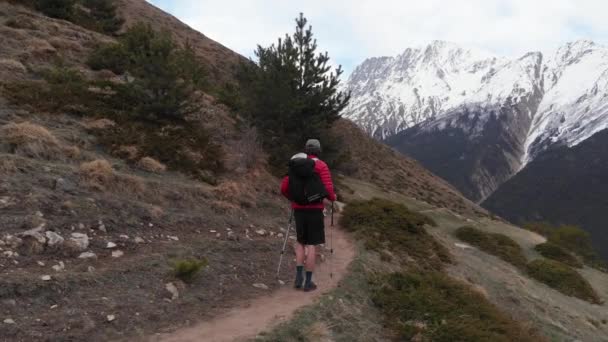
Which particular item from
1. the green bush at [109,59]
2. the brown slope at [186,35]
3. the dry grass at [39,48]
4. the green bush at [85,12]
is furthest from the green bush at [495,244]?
the brown slope at [186,35]

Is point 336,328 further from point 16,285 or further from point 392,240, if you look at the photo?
point 392,240

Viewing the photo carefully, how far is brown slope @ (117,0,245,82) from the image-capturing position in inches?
1630

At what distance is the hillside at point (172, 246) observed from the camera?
6555 mm

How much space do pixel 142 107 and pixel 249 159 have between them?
4.33 m

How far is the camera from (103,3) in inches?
1204

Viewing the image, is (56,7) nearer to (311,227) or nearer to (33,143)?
(33,143)

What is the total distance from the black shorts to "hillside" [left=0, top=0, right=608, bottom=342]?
109cm

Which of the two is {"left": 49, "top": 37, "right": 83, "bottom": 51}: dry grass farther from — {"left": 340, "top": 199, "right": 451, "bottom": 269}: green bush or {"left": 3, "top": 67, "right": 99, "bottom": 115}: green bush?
{"left": 340, "top": 199, "right": 451, "bottom": 269}: green bush

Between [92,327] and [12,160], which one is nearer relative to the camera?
[92,327]

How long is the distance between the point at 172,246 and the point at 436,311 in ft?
18.3

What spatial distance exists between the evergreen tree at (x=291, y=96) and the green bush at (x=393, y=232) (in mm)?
5222

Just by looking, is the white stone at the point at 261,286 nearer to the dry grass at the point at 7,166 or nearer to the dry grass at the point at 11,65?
the dry grass at the point at 7,166

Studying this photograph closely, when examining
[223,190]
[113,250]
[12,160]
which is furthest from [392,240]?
[12,160]

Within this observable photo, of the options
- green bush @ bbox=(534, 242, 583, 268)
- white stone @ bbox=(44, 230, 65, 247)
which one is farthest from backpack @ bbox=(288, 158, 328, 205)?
green bush @ bbox=(534, 242, 583, 268)
